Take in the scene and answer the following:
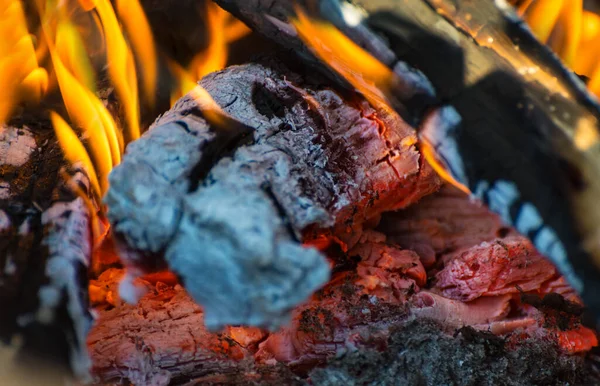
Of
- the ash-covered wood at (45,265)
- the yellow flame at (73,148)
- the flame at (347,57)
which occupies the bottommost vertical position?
the ash-covered wood at (45,265)

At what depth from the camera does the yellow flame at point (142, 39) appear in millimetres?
1589

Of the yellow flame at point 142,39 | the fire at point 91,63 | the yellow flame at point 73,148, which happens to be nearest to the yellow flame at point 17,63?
the fire at point 91,63

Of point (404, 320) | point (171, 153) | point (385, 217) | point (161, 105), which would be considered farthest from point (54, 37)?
point (404, 320)

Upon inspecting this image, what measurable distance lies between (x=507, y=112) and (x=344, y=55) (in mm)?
385

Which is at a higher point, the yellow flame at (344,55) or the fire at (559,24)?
the fire at (559,24)

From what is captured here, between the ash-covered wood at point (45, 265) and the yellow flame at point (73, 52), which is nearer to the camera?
the ash-covered wood at point (45, 265)

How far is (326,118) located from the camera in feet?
4.25

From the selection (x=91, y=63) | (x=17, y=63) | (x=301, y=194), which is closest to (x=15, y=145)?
(x=17, y=63)

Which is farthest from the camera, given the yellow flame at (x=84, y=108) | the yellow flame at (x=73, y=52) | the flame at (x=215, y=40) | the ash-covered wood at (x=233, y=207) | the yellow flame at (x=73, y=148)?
the flame at (x=215, y=40)

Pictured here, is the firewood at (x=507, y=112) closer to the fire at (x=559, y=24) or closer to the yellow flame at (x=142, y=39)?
the fire at (x=559, y=24)

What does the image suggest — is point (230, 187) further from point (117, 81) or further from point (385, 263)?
point (117, 81)

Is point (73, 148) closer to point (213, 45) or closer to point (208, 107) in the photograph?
point (208, 107)

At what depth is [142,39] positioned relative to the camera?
1.64 m

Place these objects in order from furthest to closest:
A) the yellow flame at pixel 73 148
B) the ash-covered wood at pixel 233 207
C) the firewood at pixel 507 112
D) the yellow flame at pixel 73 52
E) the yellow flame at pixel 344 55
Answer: the yellow flame at pixel 73 52, the yellow flame at pixel 73 148, the yellow flame at pixel 344 55, the firewood at pixel 507 112, the ash-covered wood at pixel 233 207
